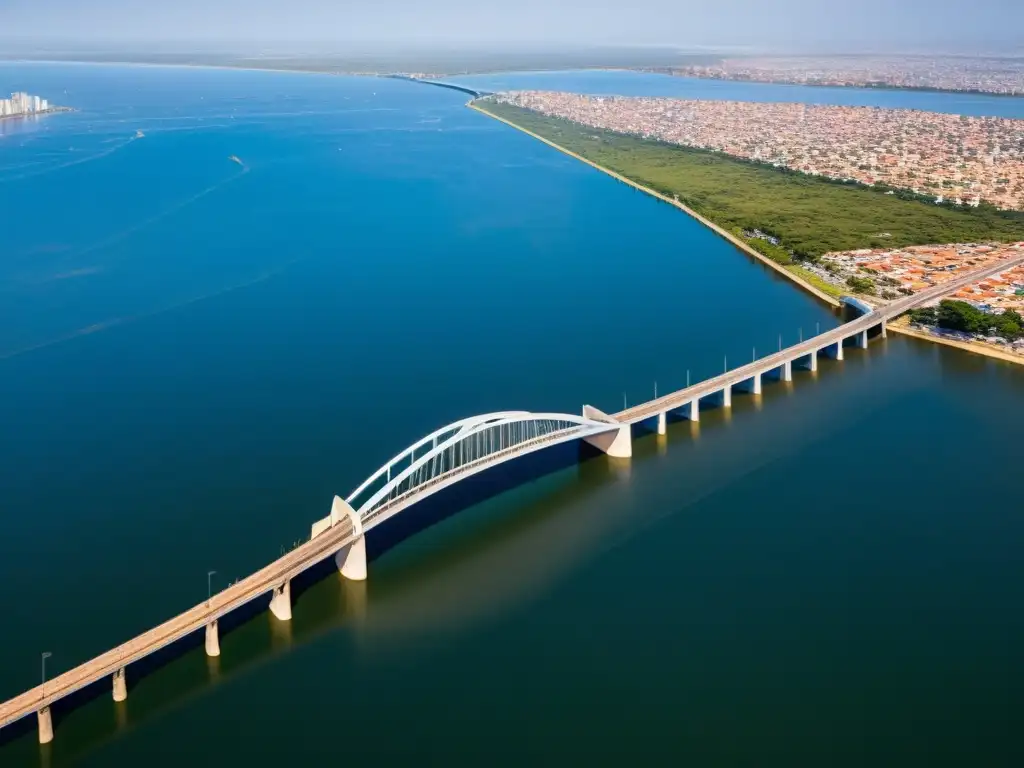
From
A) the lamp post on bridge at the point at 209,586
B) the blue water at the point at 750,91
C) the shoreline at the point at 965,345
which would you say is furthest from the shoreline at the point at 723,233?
the blue water at the point at 750,91

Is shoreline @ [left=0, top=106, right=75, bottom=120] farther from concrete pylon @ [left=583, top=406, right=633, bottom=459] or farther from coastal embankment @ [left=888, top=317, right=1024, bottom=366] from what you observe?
concrete pylon @ [left=583, top=406, right=633, bottom=459]

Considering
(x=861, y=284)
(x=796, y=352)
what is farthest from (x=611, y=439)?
(x=861, y=284)

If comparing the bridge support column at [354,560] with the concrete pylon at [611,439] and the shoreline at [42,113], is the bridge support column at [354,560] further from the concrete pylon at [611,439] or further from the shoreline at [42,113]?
the shoreline at [42,113]

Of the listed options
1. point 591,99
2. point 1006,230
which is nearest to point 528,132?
point 591,99

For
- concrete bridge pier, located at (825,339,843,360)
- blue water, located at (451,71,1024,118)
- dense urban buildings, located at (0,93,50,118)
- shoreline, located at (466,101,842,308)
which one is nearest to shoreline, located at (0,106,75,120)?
dense urban buildings, located at (0,93,50,118)

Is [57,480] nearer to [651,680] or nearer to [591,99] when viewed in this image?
[651,680]

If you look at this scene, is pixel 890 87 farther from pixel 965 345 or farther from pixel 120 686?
pixel 120 686
